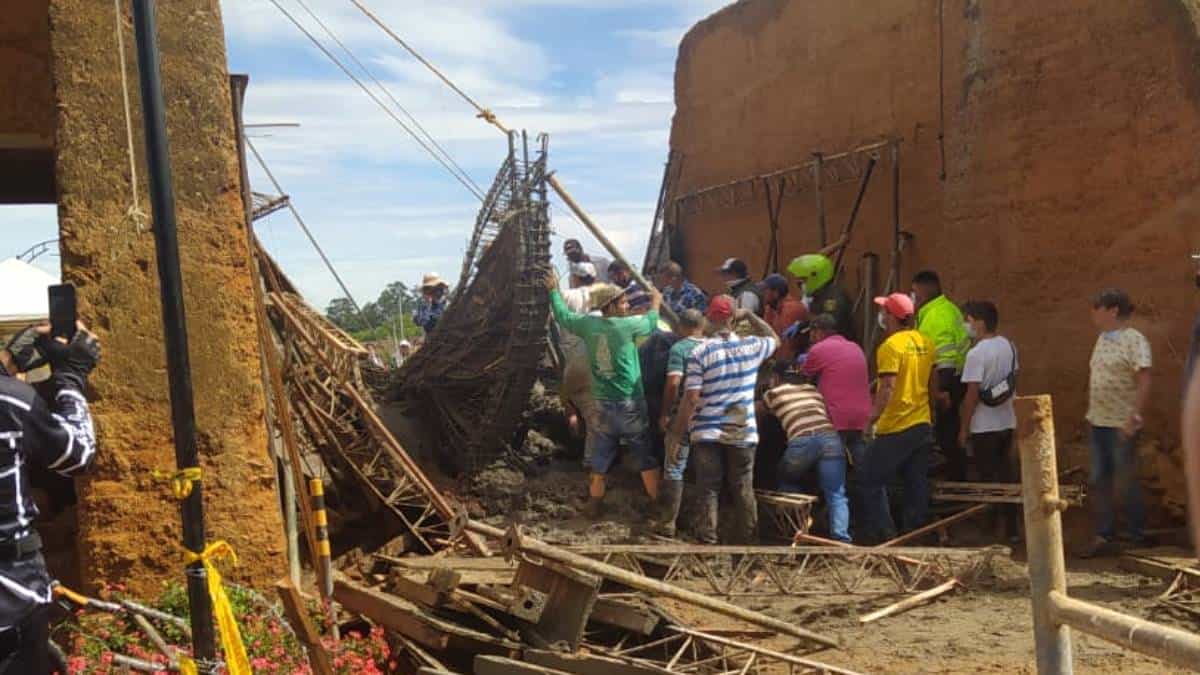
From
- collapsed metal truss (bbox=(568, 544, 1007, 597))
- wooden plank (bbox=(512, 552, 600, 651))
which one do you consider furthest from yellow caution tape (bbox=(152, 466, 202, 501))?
collapsed metal truss (bbox=(568, 544, 1007, 597))

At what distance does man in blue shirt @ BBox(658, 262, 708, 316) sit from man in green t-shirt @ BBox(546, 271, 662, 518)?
151 centimetres

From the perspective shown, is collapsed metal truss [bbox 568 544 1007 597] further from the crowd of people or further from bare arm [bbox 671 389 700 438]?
bare arm [bbox 671 389 700 438]

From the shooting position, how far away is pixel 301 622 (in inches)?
158

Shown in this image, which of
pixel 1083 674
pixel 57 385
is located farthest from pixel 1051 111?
pixel 57 385

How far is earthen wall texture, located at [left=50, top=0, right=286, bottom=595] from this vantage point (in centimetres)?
545

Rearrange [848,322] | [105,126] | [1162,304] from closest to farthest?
[105,126], [1162,304], [848,322]

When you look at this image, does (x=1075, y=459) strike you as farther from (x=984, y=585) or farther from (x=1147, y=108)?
(x=1147, y=108)

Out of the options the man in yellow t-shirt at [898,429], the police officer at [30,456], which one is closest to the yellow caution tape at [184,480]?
the police officer at [30,456]

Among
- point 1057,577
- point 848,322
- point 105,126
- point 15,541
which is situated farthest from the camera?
point 848,322

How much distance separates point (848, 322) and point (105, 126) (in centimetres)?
766

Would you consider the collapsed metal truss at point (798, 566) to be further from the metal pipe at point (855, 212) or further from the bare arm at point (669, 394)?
the metal pipe at point (855, 212)

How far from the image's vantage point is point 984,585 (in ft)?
25.0

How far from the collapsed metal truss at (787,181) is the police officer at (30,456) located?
8.52 meters

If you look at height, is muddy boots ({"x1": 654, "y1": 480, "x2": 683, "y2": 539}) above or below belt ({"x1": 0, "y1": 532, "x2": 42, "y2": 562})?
below
